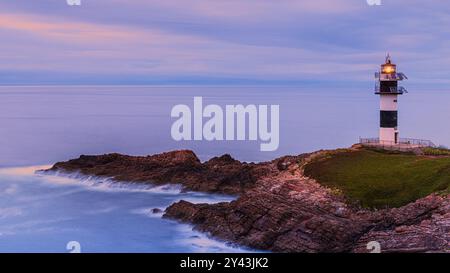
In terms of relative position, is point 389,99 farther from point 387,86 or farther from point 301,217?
point 301,217

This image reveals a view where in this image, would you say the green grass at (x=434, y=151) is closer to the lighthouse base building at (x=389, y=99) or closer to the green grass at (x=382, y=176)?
the green grass at (x=382, y=176)

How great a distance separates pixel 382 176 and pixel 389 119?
9552 millimetres

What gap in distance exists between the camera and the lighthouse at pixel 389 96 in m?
35.3

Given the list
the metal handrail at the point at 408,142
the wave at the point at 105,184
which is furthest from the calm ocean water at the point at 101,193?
the metal handrail at the point at 408,142

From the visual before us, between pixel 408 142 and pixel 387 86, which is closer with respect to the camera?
pixel 408 142

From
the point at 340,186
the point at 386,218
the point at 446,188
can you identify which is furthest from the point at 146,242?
the point at 446,188

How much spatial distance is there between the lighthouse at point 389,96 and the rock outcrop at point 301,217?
624cm

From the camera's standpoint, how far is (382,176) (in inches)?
1055

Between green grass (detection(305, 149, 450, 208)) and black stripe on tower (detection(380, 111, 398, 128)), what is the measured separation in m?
4.78

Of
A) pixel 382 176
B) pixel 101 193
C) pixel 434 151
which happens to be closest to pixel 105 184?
pixel 101 193

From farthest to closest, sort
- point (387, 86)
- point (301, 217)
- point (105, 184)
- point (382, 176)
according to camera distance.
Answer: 1. point (105, 184)
2. point (387, 86)
3. point (382, 176)
4. point (301, 217)

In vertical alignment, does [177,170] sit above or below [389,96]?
below

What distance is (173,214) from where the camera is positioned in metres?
28.0

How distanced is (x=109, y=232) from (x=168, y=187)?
228 inches
